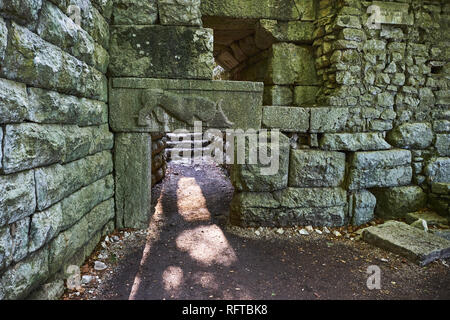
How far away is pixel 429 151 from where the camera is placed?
13.6 feet

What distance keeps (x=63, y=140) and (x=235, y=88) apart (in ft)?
7.08

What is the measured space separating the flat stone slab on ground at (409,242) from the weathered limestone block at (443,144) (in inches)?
57.2

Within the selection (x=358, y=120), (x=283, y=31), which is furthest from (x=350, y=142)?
(x=283, y=31)

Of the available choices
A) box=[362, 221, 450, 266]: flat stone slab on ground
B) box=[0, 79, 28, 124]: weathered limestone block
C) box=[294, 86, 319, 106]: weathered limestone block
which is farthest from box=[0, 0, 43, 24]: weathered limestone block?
box=[362, 221, 450, 266]: flat stone slab on ground

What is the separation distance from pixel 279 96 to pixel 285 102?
13 centimetres

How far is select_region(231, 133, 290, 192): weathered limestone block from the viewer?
372 cm

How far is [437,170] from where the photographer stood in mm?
4062

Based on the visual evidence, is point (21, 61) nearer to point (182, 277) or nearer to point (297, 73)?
point (182, 277)

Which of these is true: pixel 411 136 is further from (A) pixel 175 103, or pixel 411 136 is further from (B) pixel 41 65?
(B) pixel 41 65

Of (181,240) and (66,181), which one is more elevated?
(66,181)

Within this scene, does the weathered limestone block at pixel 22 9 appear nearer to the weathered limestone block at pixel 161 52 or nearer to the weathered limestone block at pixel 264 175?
the weathered limestone block at pixel 161 52

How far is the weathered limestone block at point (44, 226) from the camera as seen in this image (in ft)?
6.00

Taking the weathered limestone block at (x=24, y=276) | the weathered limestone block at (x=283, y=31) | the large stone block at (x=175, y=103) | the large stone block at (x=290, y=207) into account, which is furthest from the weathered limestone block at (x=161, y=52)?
the weathered limestone block at (x=24, y=276)
